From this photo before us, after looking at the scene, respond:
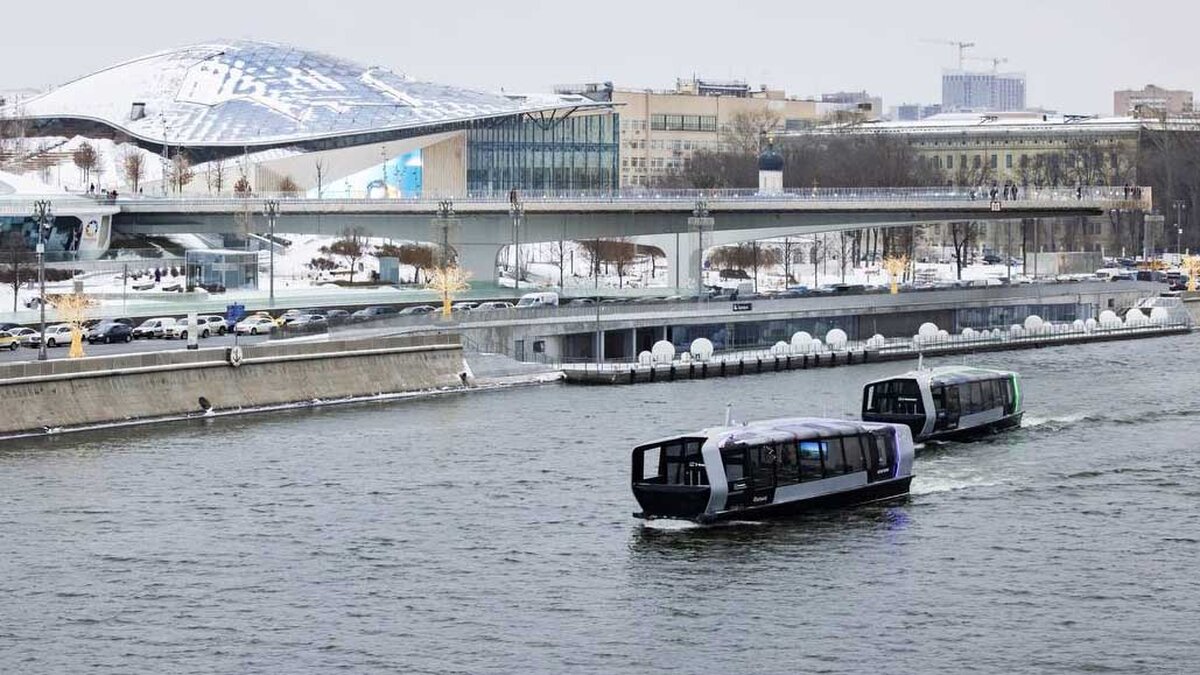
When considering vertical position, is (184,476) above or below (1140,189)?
below

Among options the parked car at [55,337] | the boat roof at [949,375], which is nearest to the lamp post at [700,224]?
the parked car at [55,337]

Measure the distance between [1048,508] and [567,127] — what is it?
92426mm

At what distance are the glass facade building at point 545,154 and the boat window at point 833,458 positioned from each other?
278ft

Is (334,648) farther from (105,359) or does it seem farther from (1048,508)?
(105,359)

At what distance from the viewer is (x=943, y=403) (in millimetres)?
53250

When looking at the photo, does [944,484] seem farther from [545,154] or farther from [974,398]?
[545,154]

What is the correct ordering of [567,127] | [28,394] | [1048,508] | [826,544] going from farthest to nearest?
1. [567,127]
2. [28,394]
3. [1048,508]
4. [826,544]

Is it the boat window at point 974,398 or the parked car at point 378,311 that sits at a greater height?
the parked car at point 378,311

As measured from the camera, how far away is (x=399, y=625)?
34.7 metres

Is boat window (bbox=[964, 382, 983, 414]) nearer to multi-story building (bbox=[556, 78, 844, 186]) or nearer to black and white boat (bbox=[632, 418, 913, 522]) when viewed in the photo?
black and white boat (bbox=[632, 418, 913, 522])

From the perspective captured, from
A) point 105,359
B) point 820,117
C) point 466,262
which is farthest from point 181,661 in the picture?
point 820,117

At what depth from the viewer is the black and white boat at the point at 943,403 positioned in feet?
172

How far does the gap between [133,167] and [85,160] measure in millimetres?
4453

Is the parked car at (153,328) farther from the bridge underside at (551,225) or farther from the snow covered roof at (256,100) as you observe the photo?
the snow covered roof at (256,100)
